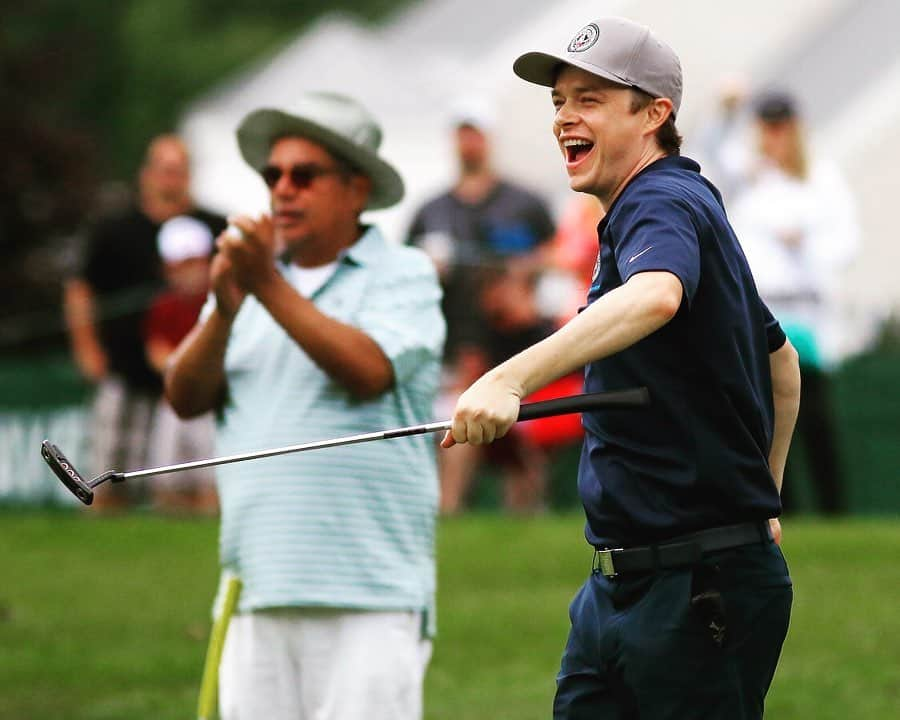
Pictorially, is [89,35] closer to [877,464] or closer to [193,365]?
[877,464]

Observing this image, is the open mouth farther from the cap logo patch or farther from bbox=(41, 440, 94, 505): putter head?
bbox=(41, 440, 94, 505): putter head

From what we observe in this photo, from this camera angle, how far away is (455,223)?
1257 cm

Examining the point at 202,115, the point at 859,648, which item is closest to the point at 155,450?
the point at 859,648

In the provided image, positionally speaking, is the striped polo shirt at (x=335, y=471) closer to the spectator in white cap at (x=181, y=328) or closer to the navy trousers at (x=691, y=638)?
the navy trousers at (x=691, y=638)

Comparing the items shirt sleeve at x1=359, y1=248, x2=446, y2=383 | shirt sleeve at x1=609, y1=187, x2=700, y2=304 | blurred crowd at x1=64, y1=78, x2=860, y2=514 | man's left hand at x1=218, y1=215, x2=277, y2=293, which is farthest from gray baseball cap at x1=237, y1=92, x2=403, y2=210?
blurred crowd at x1=64, y1=78, x2=860, y2=514

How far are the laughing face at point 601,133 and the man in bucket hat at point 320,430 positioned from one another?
1064mm

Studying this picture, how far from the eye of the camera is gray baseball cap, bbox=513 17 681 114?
164 inches

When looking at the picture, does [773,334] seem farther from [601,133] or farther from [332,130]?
[332,130]

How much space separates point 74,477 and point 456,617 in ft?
16.9

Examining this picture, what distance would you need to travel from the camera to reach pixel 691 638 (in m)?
4.11

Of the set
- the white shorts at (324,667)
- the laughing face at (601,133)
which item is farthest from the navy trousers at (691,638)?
the white shorts at (324,667)

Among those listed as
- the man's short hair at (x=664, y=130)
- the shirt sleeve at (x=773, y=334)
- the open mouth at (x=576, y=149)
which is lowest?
the shirt sleeve at (x=773, y=334)

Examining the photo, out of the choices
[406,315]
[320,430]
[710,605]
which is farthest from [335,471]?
[710,605]

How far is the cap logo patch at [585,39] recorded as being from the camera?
166 inches
